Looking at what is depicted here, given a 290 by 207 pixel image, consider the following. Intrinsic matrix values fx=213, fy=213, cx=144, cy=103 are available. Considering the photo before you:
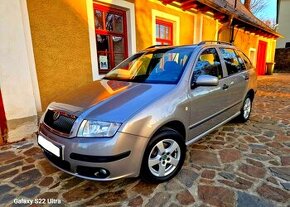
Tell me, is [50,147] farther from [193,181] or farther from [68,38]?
[68,38]

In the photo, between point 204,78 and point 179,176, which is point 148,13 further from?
point 179,176

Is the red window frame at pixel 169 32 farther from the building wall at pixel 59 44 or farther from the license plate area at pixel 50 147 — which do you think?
the license plate area at pixel 50 147

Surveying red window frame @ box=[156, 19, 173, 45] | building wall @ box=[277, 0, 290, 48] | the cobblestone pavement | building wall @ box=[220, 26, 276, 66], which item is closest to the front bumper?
the cobblestone pavement

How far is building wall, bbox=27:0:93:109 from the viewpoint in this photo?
4332 mm

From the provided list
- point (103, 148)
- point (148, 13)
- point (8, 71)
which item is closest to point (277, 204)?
point (103, 148)

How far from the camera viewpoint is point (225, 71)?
12.1ft

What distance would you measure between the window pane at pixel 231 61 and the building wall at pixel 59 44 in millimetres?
3175

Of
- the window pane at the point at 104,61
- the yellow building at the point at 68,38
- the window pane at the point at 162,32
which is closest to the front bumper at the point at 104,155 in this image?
the yellow building at the point at 68,38

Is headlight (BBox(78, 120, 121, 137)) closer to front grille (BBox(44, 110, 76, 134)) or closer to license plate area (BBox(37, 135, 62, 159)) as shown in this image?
front grille (BBox(44, 110, 76, 134))

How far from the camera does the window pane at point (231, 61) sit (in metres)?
3.85

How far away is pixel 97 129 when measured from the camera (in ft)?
6.98

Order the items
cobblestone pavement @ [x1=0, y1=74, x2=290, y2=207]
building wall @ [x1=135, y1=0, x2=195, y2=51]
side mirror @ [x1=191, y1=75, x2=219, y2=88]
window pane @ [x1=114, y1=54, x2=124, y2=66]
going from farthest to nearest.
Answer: building wall @ [x1=135, y1=0, x2=195, y2=51], window pane @ [x1=114, y1=54, x2=124, y2=66], side mirror @ [x1=191, y1=75, x2=219, y2=88], cobblestone pavement @ [x1=0, y1=74, x2=290, y2=207]

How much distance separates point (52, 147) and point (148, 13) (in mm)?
5537

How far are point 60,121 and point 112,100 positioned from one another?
63cm
